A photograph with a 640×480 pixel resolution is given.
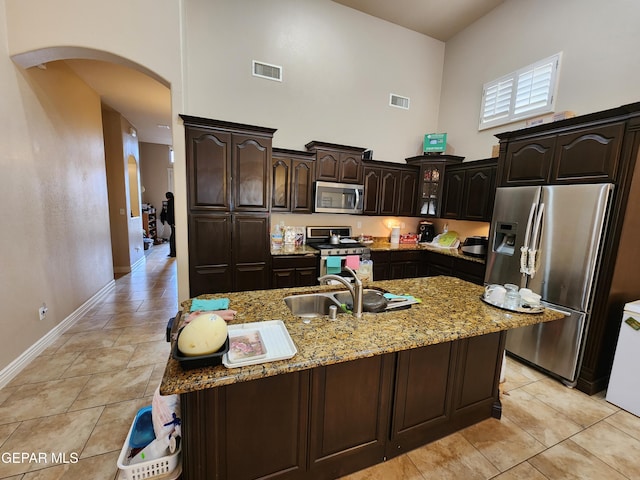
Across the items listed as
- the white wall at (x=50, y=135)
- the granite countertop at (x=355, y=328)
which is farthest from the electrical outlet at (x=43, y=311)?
the granite countertop at (x=355, y=328)

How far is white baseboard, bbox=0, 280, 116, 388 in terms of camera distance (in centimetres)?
227

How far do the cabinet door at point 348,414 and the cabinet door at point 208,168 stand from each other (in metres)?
2.42

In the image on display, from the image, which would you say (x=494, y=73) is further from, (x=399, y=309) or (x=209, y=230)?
(x=209, y=230)

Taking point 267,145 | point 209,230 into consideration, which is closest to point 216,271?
point 209,230

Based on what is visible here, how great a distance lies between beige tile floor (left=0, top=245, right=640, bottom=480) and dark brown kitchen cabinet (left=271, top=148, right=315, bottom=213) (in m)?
2.22

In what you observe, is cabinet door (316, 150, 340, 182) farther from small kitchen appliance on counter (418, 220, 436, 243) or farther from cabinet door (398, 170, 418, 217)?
small kitchen appliance on counter (418, 220, 436, 243)

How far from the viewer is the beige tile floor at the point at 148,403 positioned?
1.65 m

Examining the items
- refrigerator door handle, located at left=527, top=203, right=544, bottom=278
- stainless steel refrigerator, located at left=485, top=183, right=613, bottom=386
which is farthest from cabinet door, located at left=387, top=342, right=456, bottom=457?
refrigerator door handle, located at left=527, top=203, right=544, bottom=278

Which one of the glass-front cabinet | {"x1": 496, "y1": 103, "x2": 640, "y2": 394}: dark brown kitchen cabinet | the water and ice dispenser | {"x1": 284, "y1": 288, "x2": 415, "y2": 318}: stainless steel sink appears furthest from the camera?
the glass-front cabinet

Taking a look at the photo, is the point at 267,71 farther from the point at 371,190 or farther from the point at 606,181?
the point at 606,181

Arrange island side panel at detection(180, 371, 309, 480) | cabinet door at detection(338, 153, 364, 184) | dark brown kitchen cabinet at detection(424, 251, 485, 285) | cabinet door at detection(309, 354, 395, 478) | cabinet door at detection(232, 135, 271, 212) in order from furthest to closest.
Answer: cabinet door at detection(338, 153, 364, 184), dark brown kitchen cabinet at detection(424, 251, 485, 285), cabinet door at detection(232, 135, 271, 212), cabinet door at detection(309, 354, 395, 478), island side panel at detection(180, 371, 309, 480)

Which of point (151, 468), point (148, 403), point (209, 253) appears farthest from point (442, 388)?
point (209, 253)

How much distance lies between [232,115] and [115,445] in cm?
357

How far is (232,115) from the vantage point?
12.0 feet
